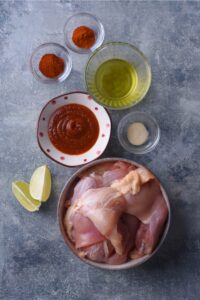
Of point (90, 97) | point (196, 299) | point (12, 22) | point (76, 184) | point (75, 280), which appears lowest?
point (196, 299)

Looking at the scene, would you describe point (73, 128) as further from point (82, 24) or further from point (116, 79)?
point (82, 24)

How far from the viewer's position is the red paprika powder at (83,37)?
6.51ft

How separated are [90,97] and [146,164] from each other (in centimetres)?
39

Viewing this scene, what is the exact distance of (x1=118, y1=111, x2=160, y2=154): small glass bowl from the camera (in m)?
1.96

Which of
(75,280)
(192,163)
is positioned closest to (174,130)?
(192,163)

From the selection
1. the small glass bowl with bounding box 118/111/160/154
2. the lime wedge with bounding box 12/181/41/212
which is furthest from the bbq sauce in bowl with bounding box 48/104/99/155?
the lime wedge with bounding box 12/181/41/212

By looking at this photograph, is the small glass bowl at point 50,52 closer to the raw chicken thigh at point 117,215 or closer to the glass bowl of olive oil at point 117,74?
the glass bowl of olive oil at point 117,74

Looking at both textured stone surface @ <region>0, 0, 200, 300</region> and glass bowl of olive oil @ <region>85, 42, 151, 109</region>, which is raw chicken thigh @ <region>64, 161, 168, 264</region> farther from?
glass bowl of olive oil @ <region>85, 42, 151, 109</region>

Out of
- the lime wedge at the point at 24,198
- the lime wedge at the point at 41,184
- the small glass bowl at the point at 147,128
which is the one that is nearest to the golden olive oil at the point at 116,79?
the small glass bowl at the point at 147,128

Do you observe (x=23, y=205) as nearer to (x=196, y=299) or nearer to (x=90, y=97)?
(x=90, y=97)

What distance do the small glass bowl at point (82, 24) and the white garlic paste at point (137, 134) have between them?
41 centimetres

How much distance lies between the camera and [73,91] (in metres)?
1.95

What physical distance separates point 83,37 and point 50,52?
17 centimetres

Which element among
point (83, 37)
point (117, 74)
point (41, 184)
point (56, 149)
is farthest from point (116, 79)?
point (41, 184)
